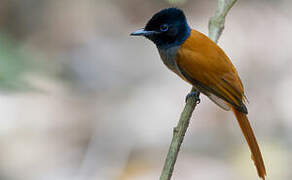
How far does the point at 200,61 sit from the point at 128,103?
1992mm

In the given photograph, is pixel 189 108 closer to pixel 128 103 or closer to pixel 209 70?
pixel 209 70

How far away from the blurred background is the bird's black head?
110cm

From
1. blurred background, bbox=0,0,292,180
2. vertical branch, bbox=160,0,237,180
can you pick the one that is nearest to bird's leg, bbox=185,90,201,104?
vertical branch, bbox=160,0,237,180

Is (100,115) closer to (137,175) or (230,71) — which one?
(137,175)

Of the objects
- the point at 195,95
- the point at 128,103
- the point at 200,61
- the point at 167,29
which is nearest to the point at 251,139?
the point at 195,95

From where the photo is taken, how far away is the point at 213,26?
2.91m

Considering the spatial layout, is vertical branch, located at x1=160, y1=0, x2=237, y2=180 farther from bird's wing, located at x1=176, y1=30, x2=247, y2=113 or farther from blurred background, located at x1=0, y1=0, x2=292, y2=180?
blurred background, located at x1=0, y1=0, x2=292, y2=180

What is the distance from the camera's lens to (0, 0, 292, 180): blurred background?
4516mm

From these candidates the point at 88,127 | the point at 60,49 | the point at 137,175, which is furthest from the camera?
the point at 60,49

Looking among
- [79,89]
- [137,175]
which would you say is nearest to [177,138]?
[137,175]

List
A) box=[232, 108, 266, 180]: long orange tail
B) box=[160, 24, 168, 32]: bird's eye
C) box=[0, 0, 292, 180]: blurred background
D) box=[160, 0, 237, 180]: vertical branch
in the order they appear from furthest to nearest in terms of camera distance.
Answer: box=[0, 0, 292, 180]: blurred background → box=[160, 24, 168, 32]: bird's eye → box=[232, 108, 266, 180]: long orange tail → box=[160, 0, 237, 180]: vertical branch

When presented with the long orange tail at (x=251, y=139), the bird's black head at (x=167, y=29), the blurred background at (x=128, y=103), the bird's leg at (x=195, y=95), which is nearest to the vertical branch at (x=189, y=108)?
the bird's leg at (x=195, y=95)

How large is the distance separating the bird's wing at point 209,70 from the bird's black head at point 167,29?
0.07 meters

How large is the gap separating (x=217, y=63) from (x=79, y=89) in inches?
105
